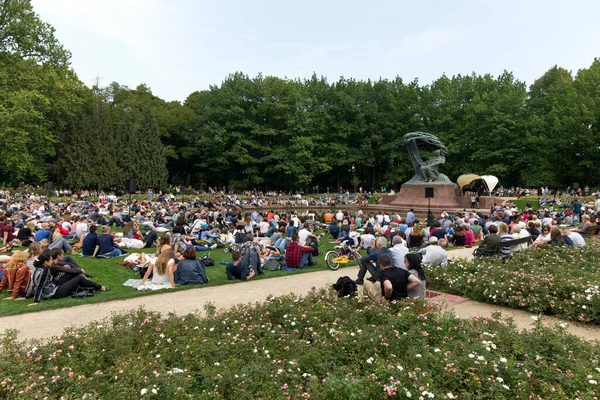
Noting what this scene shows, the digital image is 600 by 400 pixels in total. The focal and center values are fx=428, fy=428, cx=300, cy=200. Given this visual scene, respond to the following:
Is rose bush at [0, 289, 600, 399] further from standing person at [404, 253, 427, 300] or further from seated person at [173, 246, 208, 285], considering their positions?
seated person at [173, 246, 208, 285]

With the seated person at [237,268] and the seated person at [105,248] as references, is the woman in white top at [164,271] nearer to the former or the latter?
the seated person at [237,268]

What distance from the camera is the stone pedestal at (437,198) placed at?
102 feet

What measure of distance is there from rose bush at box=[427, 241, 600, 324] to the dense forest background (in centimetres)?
3976

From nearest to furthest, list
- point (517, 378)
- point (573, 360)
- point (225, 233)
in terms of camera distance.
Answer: point (517, 378) < point (573, 360) < point (225, 233)

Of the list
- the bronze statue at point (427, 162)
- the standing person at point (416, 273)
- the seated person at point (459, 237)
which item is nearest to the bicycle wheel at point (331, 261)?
the standing person at point (416, 273)

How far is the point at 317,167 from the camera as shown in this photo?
2053 inches

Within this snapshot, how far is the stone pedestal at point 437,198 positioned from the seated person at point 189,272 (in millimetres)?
23558

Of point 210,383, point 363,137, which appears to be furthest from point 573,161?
point 210,383

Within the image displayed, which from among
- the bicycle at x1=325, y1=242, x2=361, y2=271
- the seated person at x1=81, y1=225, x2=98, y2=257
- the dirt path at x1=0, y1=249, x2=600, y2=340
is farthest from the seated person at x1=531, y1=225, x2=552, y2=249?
the seated person at x1=81, y1=225, x2=98, y2=257

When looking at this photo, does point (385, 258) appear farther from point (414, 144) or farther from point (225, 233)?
point (414, 144)

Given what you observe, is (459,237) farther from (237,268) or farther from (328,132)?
(328,132)

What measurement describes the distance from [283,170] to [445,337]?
153ft

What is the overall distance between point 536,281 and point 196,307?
640 cm

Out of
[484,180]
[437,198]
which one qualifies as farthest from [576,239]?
[484,180]
